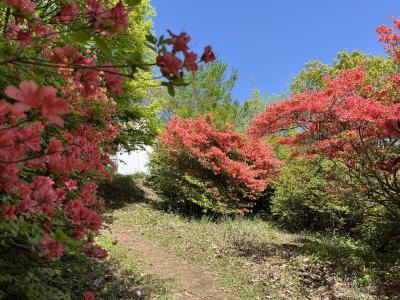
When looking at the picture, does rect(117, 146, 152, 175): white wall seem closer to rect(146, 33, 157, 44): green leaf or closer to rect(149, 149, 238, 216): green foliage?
rect(149, 149, 238, 216): green foliage

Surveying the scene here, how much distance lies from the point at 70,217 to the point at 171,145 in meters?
11.2

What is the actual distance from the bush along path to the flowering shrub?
3.90ft

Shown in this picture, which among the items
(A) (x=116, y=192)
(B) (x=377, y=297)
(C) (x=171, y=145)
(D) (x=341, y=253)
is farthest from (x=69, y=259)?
(A) (x=116, y=192)

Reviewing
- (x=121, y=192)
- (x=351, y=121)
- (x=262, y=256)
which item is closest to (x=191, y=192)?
(x=121, y=192)

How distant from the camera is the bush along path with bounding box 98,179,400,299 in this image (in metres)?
6.48

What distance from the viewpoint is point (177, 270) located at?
299 inches

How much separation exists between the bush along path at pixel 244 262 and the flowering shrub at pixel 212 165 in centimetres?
119

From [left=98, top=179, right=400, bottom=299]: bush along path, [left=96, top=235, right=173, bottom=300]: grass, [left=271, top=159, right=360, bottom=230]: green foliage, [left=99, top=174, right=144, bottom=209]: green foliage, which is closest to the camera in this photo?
[left=96, top=235, right=173, bottom=300]: grass

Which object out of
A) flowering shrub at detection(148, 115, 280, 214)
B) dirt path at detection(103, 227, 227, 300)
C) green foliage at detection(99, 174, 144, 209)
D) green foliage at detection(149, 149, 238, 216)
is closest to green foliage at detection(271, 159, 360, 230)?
flowering shrub at detection(148, 115, 280, 214)

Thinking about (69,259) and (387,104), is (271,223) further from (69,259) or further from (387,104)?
(69,259)

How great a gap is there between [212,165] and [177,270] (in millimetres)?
5676

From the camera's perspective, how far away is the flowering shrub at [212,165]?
12836mm

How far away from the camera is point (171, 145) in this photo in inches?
539

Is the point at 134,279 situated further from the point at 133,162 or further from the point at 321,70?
the point at 321,70
